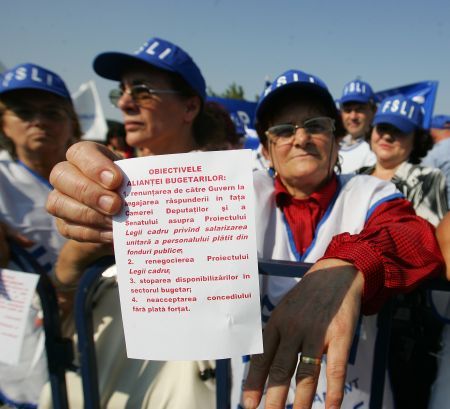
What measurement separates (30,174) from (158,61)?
3.00 ft

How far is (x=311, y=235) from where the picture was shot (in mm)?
1578

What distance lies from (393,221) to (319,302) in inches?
21.4

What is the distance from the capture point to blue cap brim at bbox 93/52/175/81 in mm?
2141

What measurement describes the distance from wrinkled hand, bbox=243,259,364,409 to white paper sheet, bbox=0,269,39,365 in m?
0.93

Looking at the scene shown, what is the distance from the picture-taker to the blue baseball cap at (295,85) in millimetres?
1684

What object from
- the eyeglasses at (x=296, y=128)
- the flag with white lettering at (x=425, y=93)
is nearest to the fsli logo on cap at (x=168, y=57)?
the eyeglasses at (x=296, y=128)

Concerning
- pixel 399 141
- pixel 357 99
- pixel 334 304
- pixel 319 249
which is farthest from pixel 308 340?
pixel 357 99

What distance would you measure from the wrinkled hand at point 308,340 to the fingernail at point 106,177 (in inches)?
18.5

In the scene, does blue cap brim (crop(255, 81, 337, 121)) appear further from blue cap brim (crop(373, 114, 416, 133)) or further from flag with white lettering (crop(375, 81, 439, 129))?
flag with white lettering (crop(375, 81, 439, 129))

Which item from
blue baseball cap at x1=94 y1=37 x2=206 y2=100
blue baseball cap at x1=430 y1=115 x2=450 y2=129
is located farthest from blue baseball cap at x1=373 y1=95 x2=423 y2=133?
blue baseball cap at x1=430 y1=115 x2=450 y2=129

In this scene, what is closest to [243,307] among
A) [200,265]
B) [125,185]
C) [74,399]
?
[200,265]

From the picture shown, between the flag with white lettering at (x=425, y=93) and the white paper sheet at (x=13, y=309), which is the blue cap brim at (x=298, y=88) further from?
the flag with white lettering at (x=425, y=93)

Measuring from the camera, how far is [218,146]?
266cm

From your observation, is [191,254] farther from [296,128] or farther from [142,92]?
[142,92]
